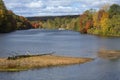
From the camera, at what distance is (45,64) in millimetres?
63906

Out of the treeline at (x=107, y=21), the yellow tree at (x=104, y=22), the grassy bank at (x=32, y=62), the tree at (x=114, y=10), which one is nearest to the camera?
the grassy bank at (x=32, y=62)

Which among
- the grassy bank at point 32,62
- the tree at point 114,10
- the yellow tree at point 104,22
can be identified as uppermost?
the tree at point 114,10

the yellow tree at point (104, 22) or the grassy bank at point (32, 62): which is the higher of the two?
the grassy bank at point (32, 62)

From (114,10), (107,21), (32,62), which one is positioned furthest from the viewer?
(114,10)

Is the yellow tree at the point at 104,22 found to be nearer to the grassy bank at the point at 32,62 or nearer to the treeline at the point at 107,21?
the treeline at the point at 107,21

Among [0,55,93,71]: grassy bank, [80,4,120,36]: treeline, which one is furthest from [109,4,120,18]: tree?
[0,55,93,71]: grassy bank

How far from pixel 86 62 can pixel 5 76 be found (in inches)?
802

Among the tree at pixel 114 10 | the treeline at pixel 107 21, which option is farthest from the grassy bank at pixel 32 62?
the tree at pixel 114 10

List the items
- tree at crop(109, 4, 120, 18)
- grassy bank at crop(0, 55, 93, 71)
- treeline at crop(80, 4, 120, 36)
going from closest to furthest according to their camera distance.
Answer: grassy bank at crop(0, 55, 93, 71) < treeline at crop(80, 4, 120, 36) < tree at crop(109, 4, 120, 18)

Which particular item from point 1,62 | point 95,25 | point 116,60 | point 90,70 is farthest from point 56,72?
point 95,25

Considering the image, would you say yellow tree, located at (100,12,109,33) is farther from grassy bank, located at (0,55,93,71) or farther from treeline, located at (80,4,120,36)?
grassy bank, located at (0,55,93,71)

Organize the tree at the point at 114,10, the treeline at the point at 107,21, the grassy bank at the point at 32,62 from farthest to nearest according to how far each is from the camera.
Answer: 1. the tree at the point at 114,10
2. the treeline at the point at 107,21
3. the grassy bank at the point at 32,62

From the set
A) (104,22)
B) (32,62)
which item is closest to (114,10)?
(104,22)

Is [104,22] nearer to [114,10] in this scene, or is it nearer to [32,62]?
[114,10]
